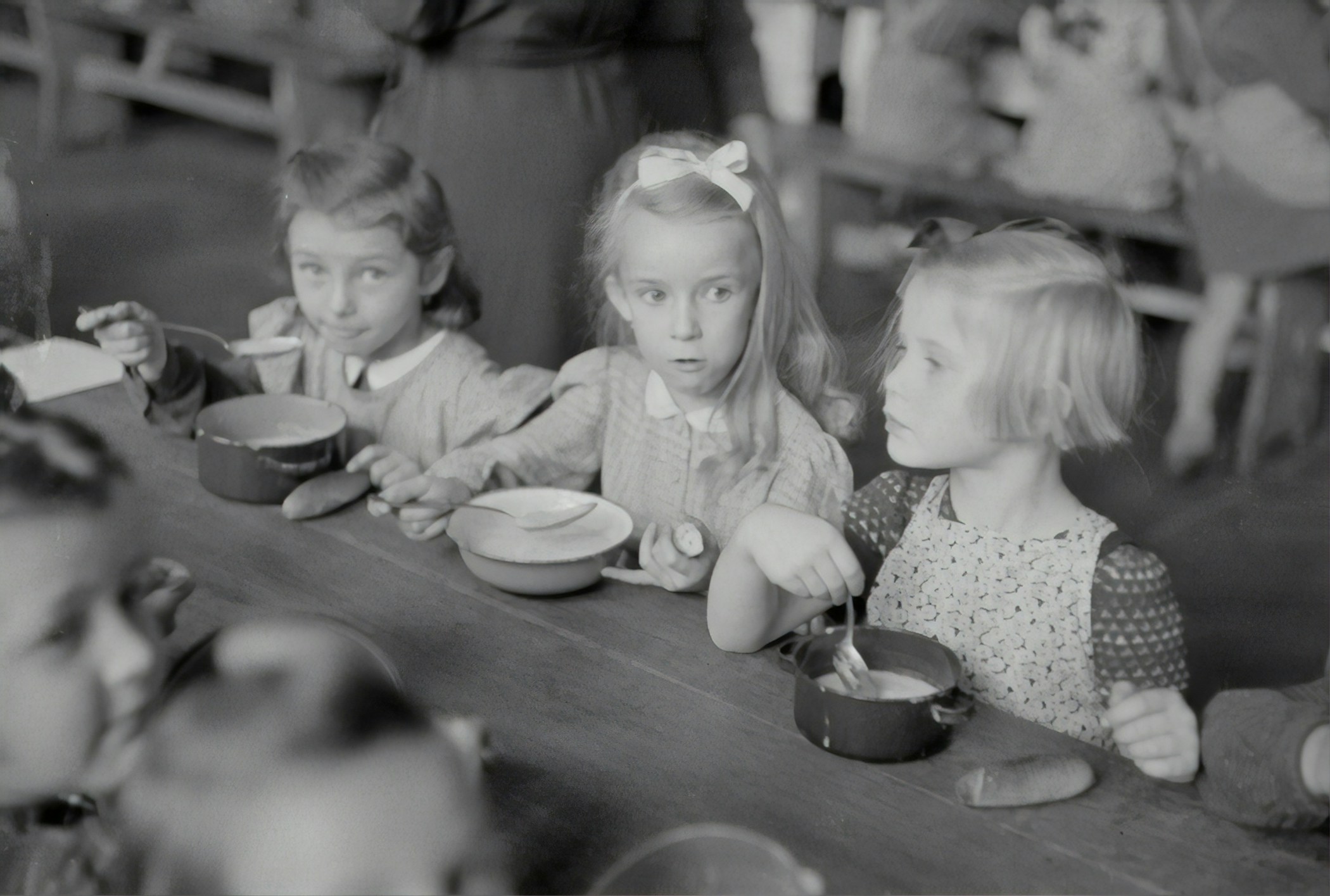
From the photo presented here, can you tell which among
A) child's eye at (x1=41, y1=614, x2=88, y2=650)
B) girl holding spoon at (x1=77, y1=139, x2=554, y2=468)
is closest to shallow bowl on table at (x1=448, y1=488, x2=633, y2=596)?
girl holding spoon at (x1=77, y1=139, x2=554, y2=468)

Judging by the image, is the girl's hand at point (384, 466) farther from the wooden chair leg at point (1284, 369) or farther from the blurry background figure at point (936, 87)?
the wooden chair leg at point (1284, 369)

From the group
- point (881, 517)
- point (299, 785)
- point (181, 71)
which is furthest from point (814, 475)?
point (181, 71)

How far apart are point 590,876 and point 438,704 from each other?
0.64 ft

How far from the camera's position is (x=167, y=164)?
1.10 meters

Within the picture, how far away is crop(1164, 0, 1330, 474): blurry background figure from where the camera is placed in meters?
0.72

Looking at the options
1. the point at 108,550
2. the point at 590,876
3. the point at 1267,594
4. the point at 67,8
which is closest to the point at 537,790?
the point at 590,876

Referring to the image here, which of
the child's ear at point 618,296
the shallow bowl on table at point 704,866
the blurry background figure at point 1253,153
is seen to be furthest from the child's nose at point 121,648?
the blurry background figure at point 1253,153

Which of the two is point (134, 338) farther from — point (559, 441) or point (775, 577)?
point (775, 577)

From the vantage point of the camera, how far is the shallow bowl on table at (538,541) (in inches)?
38.0

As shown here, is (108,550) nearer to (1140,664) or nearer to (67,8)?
(67,8)

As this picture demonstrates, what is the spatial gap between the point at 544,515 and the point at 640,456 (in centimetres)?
16

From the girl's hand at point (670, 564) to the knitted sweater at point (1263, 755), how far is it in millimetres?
382

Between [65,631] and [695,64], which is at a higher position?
[695,64]

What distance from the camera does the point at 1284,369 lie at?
80cm
